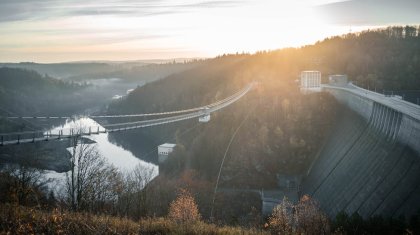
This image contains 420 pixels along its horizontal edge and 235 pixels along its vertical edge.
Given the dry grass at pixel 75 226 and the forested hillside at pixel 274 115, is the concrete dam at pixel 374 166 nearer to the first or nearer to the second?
the forested hillside at pixel 274 115

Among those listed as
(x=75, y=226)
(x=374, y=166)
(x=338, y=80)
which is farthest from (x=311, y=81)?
(x=75, y=226)

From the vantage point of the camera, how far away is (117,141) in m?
64.7

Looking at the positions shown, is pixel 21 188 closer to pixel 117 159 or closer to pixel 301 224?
pixel 301 224

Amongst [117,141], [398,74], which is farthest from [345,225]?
[117,141]

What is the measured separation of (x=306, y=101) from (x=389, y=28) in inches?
1243

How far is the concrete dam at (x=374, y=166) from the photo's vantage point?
1689 centimetres

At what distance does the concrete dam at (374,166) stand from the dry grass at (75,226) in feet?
35.6

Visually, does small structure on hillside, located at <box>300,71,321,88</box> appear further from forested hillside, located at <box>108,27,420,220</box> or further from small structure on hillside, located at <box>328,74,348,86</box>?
small structure on hillside, located at <box>328,74,348,86</box>

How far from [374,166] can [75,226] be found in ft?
53.9

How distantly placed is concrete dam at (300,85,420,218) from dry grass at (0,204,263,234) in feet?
35.6

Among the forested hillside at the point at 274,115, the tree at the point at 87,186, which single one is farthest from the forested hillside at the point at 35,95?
the tree at the point at 87,186

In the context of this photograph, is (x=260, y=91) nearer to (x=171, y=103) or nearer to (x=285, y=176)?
(x=285, y=176)

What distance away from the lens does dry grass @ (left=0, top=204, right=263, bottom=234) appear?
7.36 metres

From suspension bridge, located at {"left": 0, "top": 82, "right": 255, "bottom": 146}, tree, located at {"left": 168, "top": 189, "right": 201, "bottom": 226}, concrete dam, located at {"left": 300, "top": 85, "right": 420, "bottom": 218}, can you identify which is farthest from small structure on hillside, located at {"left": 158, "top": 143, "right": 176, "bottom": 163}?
concrete dam, located at {"left": 300, "top": 85, "right": 420, "bottom": 218}
